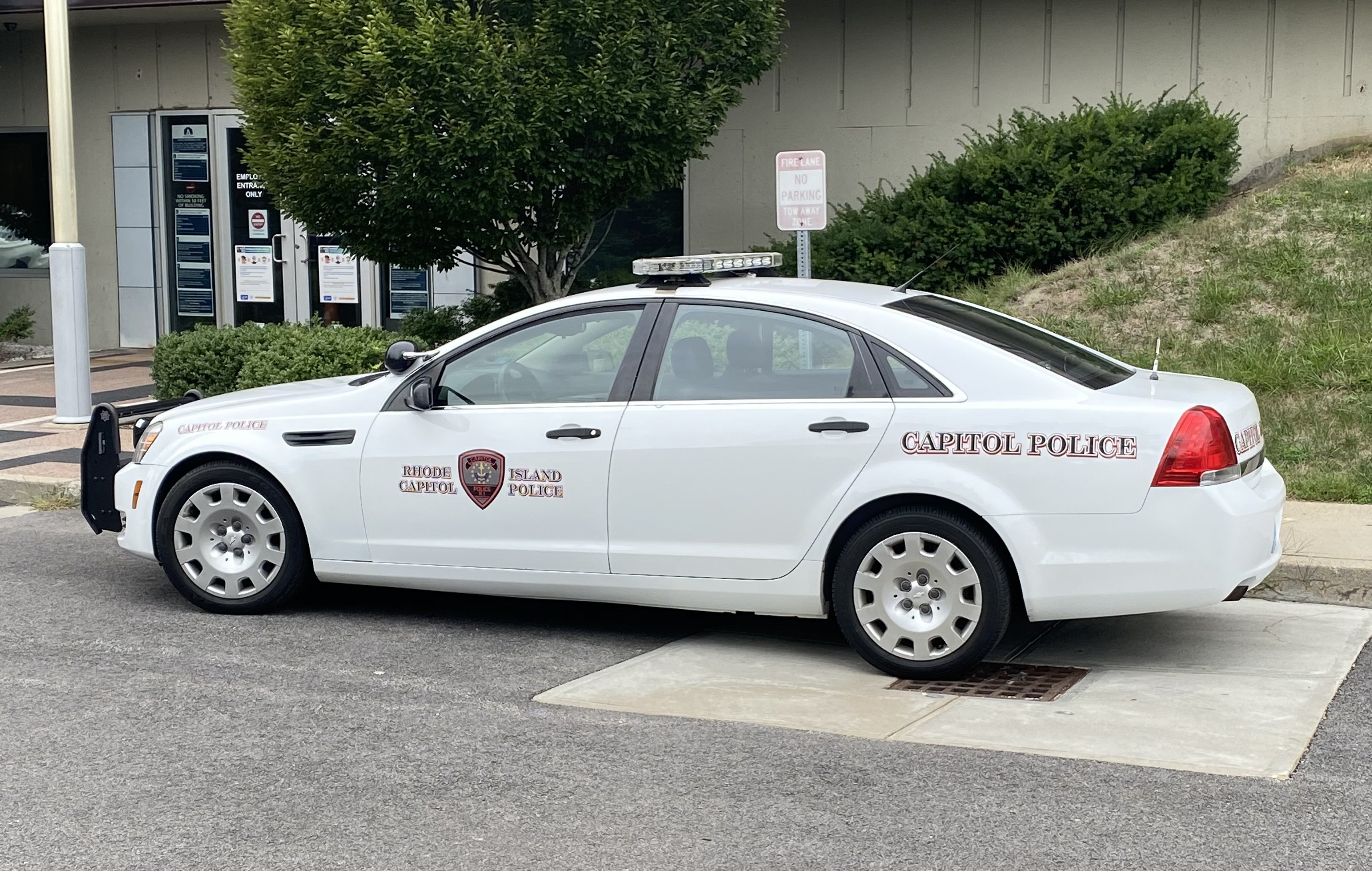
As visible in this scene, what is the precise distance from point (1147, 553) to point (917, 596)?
84 cm

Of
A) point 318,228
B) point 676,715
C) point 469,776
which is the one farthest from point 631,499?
point 318,228

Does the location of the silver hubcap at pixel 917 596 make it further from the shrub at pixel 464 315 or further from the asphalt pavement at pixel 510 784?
the shrub at pixel 464 315

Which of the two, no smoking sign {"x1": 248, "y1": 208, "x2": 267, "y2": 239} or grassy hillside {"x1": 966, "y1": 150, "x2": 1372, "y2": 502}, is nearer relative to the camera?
grassy hillside {"x1": 966, "y1": 150, "x2": 1372, "y2": 502}

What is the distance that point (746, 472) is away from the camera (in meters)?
5.91

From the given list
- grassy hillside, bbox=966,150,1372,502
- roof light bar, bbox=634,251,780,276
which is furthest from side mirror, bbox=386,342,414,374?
grassy hillside, bbox=966,150,1372,502

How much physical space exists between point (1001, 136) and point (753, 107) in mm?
3279

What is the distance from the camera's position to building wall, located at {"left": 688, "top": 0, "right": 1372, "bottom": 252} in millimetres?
14070

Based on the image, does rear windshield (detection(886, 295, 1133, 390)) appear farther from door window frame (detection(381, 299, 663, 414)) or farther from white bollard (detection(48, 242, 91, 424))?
white bollard (detection(48, 242, 91, 424))

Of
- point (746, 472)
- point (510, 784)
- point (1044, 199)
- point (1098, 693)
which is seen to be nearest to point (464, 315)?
point (1044, 199)

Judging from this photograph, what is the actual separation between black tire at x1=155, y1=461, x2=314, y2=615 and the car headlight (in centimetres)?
23

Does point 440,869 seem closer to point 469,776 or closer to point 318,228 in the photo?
point 469,776

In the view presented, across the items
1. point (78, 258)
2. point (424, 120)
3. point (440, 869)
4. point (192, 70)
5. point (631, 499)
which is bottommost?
point (440, 869)

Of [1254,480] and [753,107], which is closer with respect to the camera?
[1254,480]

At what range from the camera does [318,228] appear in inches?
482
